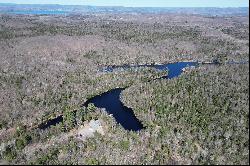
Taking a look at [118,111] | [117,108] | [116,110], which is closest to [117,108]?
[117,108]

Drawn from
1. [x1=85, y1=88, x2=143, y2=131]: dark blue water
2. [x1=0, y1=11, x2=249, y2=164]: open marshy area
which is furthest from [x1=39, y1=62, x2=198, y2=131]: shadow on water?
[x1=0, y1=11, x2=249, y2=164]: open marshy area

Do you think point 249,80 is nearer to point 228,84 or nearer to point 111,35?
point 228,84

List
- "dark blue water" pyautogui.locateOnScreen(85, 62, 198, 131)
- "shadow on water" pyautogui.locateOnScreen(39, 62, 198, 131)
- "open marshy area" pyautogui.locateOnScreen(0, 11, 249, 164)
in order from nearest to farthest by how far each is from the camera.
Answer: "open marshy area" pyautogui.locateOnScreen(0, 11, 249, 164), "shadow on water" pyautogui.locateOnScreen(39, 62, 198, 131), "dark blue water" pyautogui.locateOnScreen(85, 62, 198, 131)

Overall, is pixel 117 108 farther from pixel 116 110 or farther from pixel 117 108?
pixel 116 110

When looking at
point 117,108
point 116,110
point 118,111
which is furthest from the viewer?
point 117,108

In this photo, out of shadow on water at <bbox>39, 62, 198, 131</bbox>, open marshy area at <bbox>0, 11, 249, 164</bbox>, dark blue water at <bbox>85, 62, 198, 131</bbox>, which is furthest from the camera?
dark blue water at <bbox>85, 62, 198, 131</bbox>

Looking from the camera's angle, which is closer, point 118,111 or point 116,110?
point 118,111

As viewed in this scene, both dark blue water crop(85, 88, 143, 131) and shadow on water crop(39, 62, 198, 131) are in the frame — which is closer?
shadow on water crop(39, 62, 198, 131)

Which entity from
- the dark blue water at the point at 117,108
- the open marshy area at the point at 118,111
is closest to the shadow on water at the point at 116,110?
the dark blue water at the point at 117,108

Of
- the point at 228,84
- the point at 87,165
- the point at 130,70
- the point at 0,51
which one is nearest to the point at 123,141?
the point at 87,165

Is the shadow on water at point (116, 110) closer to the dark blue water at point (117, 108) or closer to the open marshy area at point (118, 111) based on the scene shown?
the dark blue water at point (117, 108)

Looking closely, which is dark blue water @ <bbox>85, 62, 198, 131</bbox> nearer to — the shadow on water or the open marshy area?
the shadow on water
